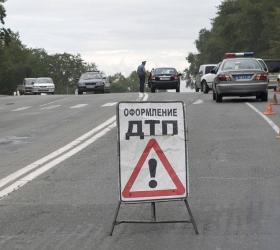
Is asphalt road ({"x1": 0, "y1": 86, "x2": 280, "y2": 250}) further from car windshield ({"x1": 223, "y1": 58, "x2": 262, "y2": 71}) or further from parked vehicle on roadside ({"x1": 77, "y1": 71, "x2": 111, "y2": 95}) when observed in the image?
parked vehicle on roadside ({"x1": 77, "y1": 71, "x2": 111, "y2": 95})

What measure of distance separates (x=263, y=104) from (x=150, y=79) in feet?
59.2

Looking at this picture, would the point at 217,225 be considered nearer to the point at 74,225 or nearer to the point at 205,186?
the point at 74,225

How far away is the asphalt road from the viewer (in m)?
6.61

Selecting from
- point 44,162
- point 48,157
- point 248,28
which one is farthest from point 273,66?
point 248,28

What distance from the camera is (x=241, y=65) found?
25250 mm

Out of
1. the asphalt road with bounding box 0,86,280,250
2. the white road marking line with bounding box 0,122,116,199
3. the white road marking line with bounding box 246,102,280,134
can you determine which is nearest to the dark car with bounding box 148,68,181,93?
the white road marking line with bounding box 246,102,280,134

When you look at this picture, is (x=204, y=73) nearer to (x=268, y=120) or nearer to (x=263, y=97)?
(x=263, y=97)

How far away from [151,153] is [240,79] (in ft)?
59.8

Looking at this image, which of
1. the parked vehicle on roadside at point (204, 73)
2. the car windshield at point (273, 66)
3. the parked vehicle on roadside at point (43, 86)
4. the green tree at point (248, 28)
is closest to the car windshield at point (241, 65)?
the parked vehicle on roadside at point (204, 73)

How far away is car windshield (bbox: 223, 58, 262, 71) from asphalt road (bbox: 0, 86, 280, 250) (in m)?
7.86

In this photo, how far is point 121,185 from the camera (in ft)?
22.6

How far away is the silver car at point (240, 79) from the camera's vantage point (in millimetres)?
24781

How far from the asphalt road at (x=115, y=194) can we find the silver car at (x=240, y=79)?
24.2ft

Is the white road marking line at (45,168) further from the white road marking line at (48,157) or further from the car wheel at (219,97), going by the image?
the car wheel at (219,97)
